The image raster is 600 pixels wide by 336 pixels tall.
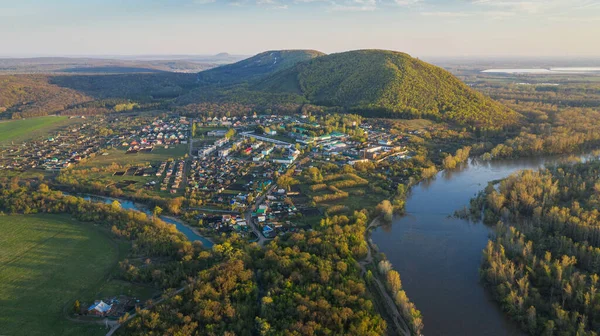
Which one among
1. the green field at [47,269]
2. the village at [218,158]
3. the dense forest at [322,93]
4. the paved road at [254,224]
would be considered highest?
the dense forest at [322,93]

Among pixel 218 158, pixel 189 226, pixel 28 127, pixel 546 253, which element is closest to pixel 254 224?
pixel 189 226

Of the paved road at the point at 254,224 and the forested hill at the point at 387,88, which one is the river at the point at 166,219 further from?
the forested hill at the point at 387,88

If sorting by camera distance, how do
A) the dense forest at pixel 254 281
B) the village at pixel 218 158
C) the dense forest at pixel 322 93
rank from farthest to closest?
1. the dense forest at pixel 322 93
2. the village at pixel 218 158
3. the dense forest at pixel 254 281

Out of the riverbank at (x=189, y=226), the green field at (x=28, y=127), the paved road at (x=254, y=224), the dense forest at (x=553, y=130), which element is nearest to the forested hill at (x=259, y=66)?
the green field at (x=28, y=127)

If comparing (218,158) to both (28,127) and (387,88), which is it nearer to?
(387,88)

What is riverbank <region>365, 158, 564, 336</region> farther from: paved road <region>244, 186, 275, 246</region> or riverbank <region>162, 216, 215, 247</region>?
riverbank <region>162, 216, 215, 247</region>

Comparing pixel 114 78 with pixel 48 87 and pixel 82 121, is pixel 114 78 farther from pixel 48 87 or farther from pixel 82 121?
pixel 82 121

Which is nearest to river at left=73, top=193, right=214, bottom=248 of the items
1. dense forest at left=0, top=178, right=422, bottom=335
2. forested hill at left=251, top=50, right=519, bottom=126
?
dense forest at left=0, top=178, right=422, bottom=335
